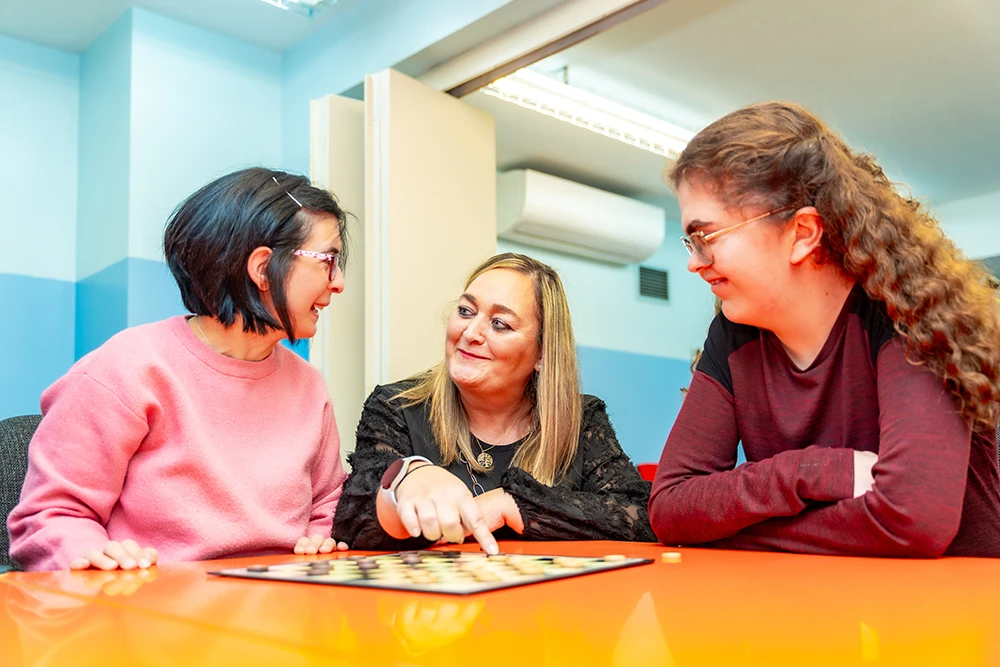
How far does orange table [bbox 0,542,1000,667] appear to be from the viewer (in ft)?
1.79

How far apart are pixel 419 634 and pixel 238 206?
3.99ft

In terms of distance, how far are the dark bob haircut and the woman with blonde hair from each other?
35cm

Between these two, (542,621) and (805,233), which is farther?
(805,233)

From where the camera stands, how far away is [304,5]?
3.54 m

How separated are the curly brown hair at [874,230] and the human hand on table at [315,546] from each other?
0.81m

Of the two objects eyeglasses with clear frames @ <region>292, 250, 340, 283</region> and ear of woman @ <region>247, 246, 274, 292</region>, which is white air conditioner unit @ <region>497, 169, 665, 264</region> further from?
ear of woman @ <region>247, 246, 274, 292</region>

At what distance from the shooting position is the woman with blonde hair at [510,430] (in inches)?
60.8

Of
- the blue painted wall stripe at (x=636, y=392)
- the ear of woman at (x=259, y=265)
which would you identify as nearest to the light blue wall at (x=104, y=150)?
the ear of woman at (x=259, y=265)

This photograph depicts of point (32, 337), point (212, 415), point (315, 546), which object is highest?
point (32, 337)

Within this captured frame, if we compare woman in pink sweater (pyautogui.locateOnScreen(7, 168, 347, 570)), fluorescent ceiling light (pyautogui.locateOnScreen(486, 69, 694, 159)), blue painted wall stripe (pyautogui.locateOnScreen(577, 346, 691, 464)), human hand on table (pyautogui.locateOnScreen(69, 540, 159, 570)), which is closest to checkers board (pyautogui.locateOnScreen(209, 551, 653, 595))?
human hand on table (pyautogui.locateOnScreen(69, 540, 159, 570))

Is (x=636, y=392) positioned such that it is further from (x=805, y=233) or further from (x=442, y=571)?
(x=442, y=571)

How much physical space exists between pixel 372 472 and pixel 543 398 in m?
0.56

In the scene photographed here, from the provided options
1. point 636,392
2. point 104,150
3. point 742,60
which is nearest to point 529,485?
point 104,150

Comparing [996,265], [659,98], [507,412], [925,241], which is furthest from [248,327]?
[996,265]
